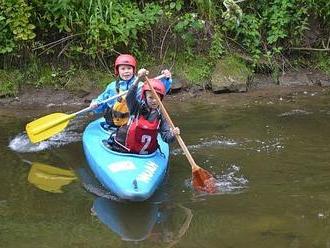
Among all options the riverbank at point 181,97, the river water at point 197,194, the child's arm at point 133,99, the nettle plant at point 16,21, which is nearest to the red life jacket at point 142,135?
the child's arm at point 133,99

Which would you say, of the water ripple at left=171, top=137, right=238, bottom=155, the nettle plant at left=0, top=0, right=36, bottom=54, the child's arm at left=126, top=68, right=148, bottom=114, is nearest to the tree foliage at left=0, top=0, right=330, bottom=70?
the nettle plant at left=0, top=0, right=36, bottom=54

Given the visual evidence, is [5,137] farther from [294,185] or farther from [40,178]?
[294,185]

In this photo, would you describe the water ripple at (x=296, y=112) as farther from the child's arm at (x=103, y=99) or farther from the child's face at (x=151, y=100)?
the child's face at (x=151, y=100)

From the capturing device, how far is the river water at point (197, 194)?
4.08 metres

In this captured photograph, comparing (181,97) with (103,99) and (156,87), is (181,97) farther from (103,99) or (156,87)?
(156,87)

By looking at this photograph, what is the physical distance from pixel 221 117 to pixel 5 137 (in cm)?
251

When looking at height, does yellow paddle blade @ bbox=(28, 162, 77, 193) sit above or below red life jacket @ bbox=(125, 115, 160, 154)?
below

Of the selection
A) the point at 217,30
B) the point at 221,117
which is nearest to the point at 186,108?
the point at 221,117

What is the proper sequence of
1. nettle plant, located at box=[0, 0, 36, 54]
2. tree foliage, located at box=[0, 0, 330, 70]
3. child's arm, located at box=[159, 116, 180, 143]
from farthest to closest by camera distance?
tree foliage, located at box=[0, 0, 330, 70], nettle plant, located at box=[0, 0, 36, 54], child's arm, located at box=[159, 116, 180, 143]

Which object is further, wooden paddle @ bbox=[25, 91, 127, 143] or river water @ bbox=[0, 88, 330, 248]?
wooden paddle @ bbox=[25, 91, 127, 143]

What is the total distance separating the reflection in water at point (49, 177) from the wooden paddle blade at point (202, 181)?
114 cm

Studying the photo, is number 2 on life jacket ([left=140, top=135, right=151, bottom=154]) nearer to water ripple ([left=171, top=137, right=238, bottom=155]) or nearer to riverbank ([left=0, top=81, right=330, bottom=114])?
water ripple ([left=171, top=137, right=238, bottom=155])

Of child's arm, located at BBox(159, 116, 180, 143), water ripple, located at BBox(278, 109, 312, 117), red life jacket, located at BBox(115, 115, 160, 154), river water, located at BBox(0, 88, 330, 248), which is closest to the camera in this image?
river water, located at BBox(0, 88, 330, 248)

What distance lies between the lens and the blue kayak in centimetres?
457
